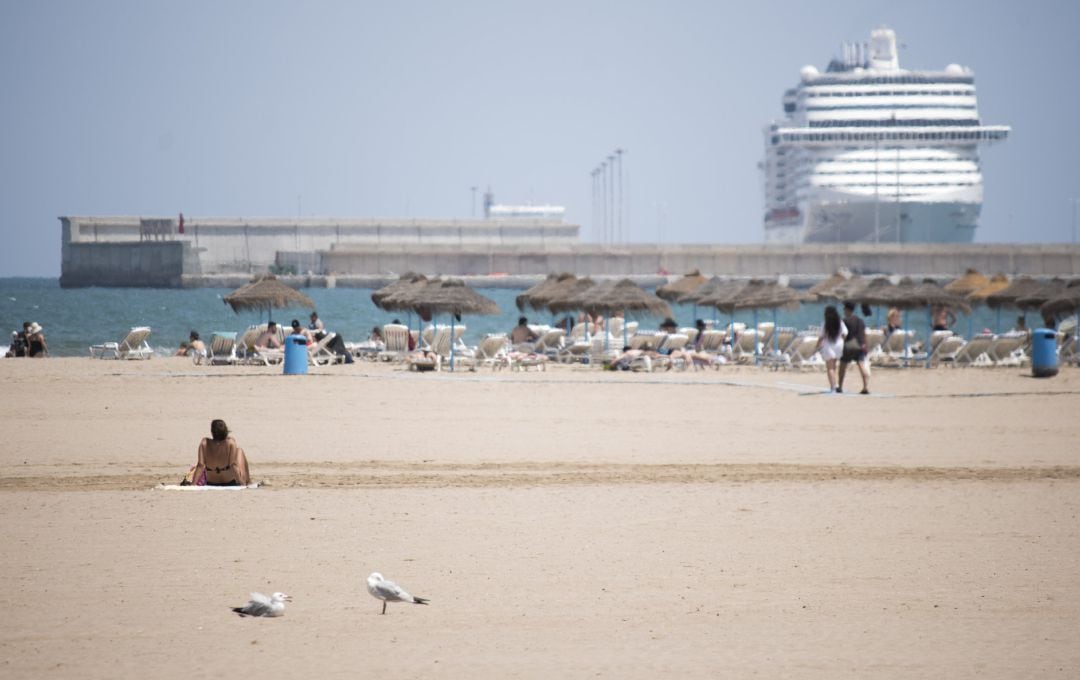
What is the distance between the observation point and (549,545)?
22.7ft

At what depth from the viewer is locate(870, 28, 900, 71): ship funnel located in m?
101

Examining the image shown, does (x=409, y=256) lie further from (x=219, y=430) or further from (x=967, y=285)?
(x=219, y=430)

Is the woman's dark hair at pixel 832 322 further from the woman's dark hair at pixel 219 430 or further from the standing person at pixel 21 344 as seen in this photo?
the standing person at pixel 21 344

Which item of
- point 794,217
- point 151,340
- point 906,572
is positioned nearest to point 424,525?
point 906,572

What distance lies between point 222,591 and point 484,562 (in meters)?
1.22

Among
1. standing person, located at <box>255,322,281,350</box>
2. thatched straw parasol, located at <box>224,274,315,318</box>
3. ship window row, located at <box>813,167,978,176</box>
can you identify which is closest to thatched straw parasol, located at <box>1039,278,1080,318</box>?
thatched straw parasol, located at <box>224,274,315,318</box>

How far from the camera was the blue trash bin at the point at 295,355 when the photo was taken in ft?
58.2

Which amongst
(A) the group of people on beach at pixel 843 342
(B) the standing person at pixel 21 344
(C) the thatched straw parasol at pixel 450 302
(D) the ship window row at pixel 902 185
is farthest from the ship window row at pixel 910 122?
(A) the group of people on beach at pixel 843 342

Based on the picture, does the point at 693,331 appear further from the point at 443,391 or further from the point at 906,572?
the point at 906,572

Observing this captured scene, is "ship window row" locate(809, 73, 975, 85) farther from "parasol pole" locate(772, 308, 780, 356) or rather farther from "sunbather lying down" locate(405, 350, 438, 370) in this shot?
"sunbather lying down" locate(405, 350, 438, 370)

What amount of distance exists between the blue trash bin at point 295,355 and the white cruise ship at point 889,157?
7623cm

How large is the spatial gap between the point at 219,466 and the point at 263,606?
3.08 m

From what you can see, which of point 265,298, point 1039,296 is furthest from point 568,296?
point 1039,296

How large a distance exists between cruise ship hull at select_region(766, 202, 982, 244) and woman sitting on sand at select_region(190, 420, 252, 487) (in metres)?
84.7
